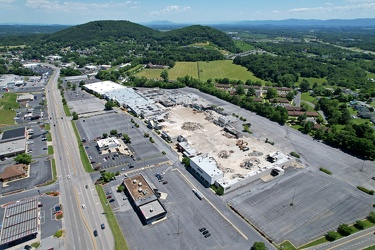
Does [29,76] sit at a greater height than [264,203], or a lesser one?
greater

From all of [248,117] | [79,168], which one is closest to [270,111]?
[248,117]

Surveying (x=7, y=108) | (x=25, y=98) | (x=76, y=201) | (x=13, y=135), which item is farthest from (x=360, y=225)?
(x=25, y=98)

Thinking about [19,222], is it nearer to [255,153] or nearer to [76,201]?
[76,201]

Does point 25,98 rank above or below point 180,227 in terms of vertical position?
above

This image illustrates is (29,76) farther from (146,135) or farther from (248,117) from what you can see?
(248,117)

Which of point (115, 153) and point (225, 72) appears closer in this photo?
point (115, 153)

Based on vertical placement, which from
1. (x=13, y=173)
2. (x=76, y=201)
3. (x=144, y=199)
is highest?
(x=13, y=173)
